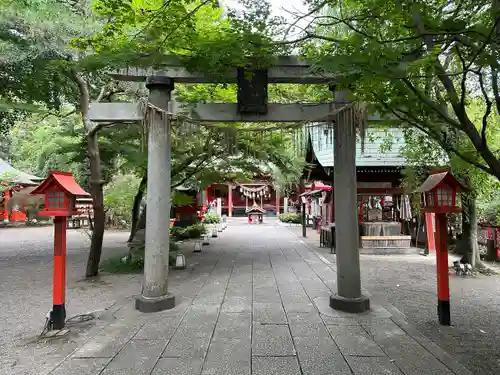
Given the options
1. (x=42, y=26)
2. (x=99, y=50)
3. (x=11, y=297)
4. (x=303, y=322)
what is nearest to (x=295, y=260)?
(x=303, y=322)

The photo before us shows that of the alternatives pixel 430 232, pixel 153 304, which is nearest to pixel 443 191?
pixel 153 304

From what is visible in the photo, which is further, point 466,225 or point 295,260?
point 295,260

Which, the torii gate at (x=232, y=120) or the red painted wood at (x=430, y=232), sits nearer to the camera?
the torii gate at (x=232, y=120)

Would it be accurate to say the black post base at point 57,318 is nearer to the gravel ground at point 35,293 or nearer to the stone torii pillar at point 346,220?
the gravel ground at point 35,293

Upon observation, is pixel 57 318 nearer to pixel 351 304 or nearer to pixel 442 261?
pixel 351 304

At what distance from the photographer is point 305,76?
5.90 metres

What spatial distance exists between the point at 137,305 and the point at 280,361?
2997mm

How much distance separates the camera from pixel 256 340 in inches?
177

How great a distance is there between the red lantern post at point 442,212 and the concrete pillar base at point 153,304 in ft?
14.2

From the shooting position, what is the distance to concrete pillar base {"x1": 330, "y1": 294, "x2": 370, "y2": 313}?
5672 millimetres

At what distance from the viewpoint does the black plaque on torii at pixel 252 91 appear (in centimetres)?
590

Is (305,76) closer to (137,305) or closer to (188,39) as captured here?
(188,39)

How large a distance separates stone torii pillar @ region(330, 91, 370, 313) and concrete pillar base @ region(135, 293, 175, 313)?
2.81m

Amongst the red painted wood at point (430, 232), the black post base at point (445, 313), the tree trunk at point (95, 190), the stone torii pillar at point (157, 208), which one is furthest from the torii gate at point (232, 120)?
the red painted wood at point (430, 232)
